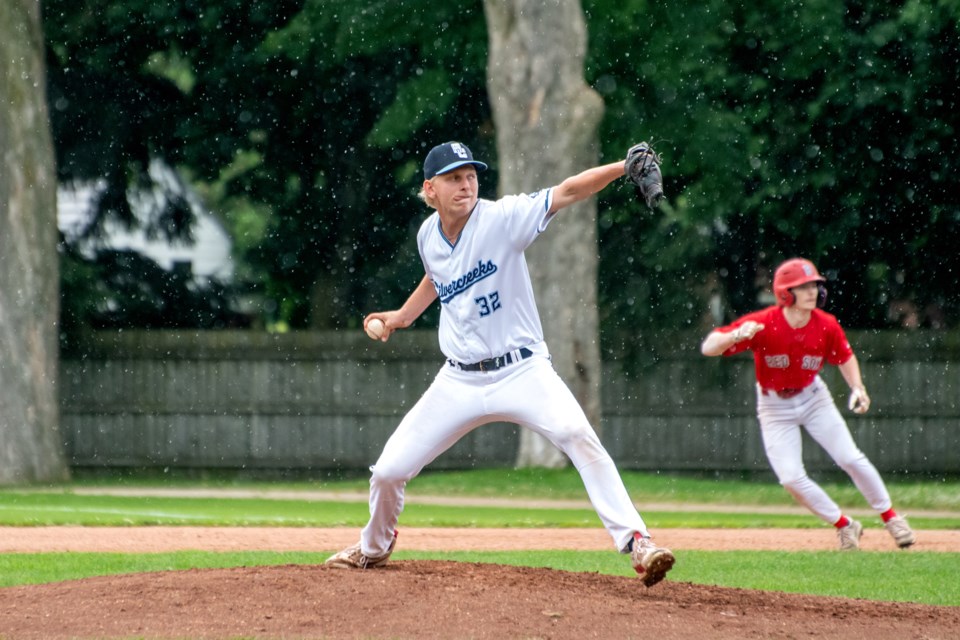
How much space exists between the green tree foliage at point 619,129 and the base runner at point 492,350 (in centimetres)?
1218

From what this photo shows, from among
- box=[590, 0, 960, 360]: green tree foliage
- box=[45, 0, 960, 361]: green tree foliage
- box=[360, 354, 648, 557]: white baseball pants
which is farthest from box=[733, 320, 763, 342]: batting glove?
box=[45, 0, 960, 361]: green tree foliage

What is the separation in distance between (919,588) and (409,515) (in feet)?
20.6

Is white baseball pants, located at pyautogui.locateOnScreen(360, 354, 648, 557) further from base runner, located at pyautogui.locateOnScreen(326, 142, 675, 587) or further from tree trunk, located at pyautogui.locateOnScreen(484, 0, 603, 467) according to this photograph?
tree trunk, located at pyautogui.locateOnScreen(484, 0, 603, 467)

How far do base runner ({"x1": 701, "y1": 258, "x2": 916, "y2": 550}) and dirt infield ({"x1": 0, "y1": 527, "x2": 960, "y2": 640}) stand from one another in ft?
10.5

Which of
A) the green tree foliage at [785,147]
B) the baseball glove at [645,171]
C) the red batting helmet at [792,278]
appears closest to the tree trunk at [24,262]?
the green tree foliage at [785,147]

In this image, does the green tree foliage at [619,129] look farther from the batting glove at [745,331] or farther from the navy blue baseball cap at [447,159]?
the navy blue baseball cap at [447,159]

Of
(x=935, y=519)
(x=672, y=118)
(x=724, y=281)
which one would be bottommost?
(x=935, y=519)

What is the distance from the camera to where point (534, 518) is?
13750mm

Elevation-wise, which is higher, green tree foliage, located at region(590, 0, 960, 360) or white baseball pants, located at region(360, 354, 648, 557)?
green tree foliage, located at region(590, 0, 960, 360)

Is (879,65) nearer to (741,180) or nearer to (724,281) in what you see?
(741,180)

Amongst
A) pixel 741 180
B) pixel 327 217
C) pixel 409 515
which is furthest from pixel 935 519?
pixel 327 217

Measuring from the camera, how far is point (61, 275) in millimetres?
20859

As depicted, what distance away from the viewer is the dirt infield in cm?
643

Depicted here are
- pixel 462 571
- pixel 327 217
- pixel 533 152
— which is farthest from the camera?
pixel 327 217
